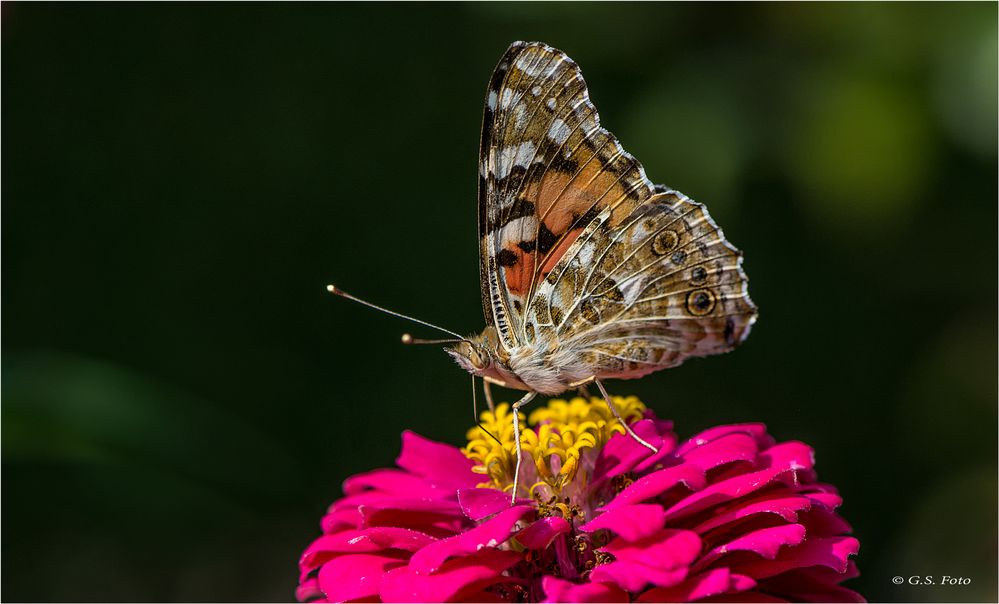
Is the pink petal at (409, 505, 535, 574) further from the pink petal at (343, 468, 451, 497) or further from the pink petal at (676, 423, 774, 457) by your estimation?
the pink petal at (676, 423, 774, 457)

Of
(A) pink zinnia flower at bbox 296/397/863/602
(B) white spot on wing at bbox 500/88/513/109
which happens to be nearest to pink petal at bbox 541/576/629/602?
(A) pink zinnia flower at bbox 296/397/863/602

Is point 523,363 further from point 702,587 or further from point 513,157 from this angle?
point 702,587

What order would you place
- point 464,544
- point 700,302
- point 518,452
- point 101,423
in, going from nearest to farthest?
point 464,544
point 518,452
point 700,302
point 101,423

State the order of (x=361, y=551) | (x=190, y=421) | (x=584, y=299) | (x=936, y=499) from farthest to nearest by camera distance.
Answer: (x=936, y=499) → (x=190, y=421) → (x=584, y=299) → (x=361, y=551)

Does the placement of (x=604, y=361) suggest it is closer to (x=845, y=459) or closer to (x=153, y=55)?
(x=845, y=459)

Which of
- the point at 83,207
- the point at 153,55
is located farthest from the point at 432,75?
the point at 83,207

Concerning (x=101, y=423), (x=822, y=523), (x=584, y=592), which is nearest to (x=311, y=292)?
(x=101, y=423)

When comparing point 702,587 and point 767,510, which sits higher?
point 767,510
